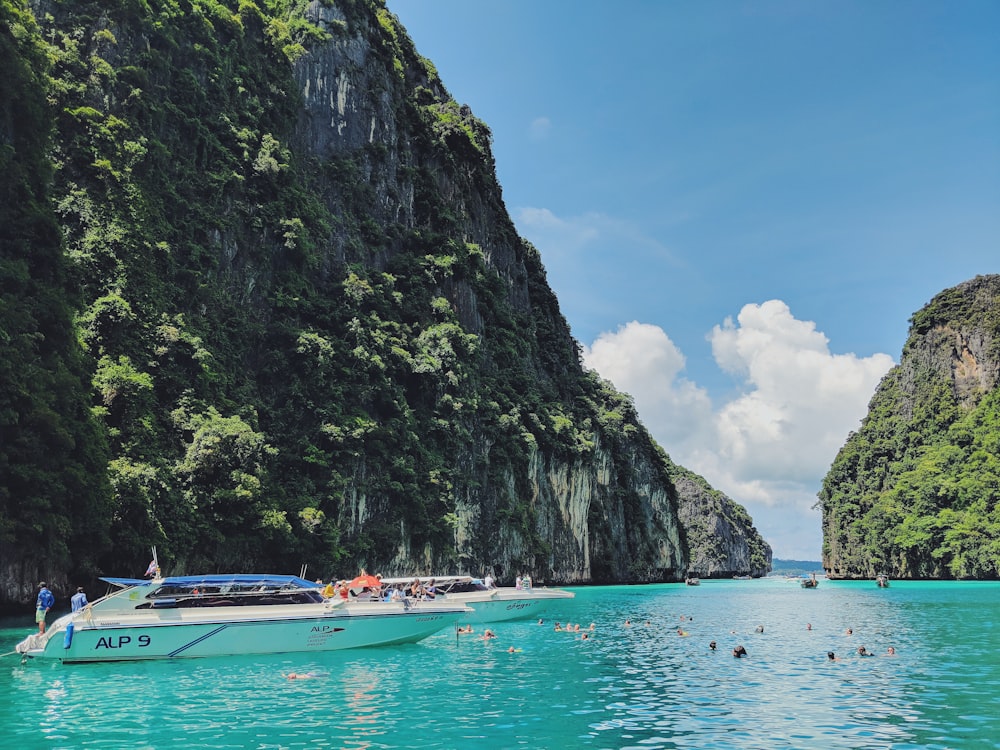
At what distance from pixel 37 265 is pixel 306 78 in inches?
1657

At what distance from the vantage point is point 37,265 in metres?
41.5

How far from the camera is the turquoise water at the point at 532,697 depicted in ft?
49.1

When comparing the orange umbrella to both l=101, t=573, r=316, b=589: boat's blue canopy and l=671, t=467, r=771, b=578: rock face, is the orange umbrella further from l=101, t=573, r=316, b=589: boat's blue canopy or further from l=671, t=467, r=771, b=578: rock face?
l=671, t=467, r=771, b=578: rock face

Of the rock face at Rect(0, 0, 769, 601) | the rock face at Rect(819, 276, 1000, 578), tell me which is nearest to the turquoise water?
the rock face at Rect(0, 0, 769, 601)

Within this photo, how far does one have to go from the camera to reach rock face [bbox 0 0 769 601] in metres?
46.0

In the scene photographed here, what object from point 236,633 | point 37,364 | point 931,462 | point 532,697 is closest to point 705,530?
point 931,462

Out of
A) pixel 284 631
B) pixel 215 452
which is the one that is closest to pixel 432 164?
pixel 215 452

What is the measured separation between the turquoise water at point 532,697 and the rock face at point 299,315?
16.1m

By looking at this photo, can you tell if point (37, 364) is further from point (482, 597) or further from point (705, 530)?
point (705, 530)

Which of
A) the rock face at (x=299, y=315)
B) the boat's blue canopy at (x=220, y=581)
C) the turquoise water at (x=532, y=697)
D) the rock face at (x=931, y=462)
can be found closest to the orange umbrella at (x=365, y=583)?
the turquoise water at (x=532, y=697)

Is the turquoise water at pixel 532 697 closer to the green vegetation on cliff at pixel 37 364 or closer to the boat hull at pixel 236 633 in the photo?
the boat hull at pixel 236 633

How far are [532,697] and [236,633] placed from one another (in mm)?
11878

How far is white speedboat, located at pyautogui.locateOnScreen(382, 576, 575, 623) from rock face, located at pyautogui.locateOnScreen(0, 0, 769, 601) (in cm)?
1230

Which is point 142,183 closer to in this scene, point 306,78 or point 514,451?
point 306,78
